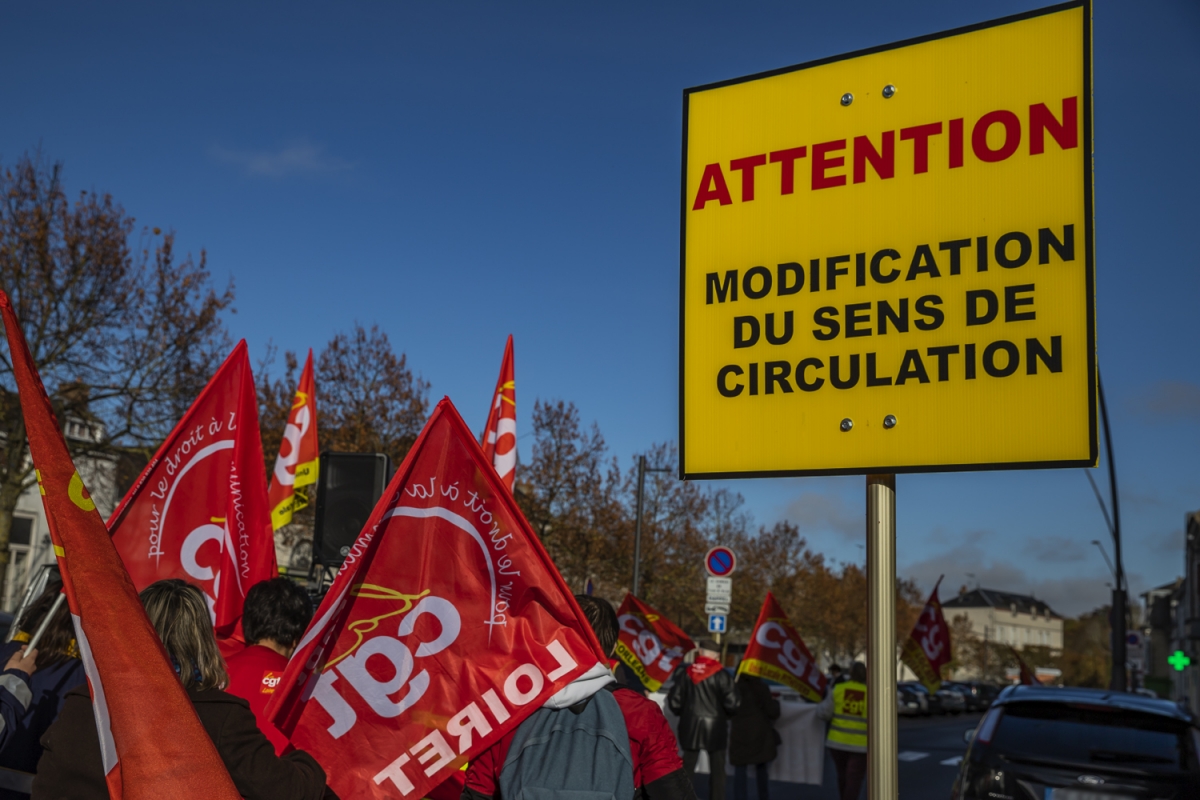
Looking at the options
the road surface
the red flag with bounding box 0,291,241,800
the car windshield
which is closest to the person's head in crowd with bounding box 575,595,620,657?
the red flag with bounding box 0,291,241,800

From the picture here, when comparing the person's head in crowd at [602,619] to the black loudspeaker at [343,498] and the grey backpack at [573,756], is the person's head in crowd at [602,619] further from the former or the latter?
the black loudspeaker at [343,498]

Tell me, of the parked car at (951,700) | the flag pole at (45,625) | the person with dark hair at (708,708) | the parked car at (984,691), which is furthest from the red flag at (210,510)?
the parked car at (984,691)

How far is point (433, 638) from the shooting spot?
3490mm

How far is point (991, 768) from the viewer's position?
6500 mm

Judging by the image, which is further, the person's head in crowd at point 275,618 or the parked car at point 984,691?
the parked car at point 984,691

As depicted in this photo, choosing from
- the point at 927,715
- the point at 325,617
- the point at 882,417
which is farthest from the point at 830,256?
the point at 927,715

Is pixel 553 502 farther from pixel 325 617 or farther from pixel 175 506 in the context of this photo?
pixel 325 617

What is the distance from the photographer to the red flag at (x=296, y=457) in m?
9.36

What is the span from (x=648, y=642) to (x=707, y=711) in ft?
11.9

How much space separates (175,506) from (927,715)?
152ft

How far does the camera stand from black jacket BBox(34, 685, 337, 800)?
2.75 meters

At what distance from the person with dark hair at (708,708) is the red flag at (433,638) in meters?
7.20

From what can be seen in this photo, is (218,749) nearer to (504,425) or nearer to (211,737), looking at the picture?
(211,737)

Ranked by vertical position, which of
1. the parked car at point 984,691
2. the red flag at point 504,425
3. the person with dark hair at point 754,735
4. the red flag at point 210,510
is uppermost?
the red flag at point 504,425
